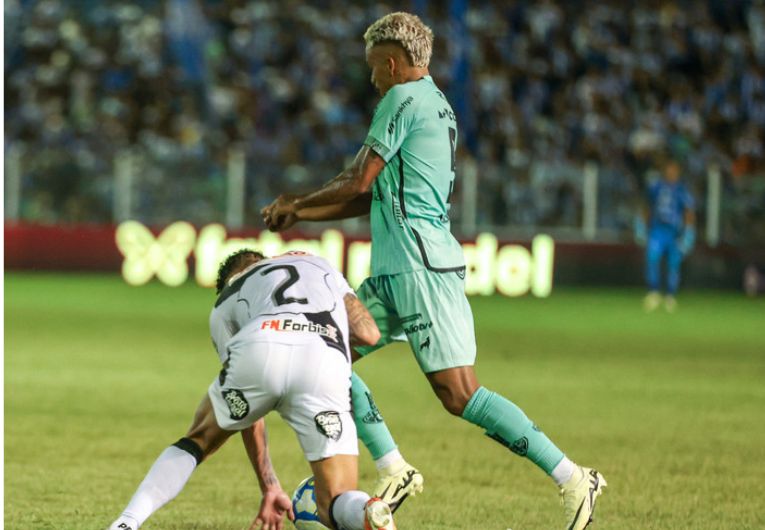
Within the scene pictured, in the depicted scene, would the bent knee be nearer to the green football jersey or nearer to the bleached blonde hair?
the green football jersey

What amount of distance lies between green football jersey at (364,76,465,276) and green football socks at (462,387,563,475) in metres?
0.53

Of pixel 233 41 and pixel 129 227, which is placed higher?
pixel 233 41

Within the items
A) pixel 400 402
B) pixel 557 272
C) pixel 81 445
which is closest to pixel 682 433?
pixel 400 402

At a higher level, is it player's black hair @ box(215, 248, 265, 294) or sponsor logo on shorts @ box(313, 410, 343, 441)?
player's black hair @ box(215, 248, 265, 294)

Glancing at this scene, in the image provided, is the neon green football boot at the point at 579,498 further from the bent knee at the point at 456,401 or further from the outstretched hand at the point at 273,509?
the outstretched hand at the point at 273,509

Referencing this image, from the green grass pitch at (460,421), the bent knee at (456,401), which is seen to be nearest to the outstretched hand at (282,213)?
the bent knee at (456,401)

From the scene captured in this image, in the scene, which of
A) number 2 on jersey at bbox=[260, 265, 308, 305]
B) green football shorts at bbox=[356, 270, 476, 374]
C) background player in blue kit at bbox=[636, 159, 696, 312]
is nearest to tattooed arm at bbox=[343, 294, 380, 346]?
number 2 on jersey at bbox=[260, 265, 308, 305]

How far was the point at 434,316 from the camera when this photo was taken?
19.7 feet

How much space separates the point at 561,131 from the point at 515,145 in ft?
2.71

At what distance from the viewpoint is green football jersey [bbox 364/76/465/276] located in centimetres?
599

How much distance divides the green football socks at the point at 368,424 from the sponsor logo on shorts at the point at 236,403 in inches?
35.8

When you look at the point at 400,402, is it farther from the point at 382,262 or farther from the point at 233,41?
the point at 233,41

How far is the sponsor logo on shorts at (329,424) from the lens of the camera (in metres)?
5.10

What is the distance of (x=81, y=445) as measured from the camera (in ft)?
28.1
